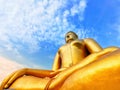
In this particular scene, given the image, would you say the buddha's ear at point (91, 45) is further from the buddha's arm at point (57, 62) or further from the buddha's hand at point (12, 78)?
the buddha's hand at point (12, 78)

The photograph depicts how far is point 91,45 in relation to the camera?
4242 millimetres

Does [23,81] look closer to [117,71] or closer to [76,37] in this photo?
[117,71]

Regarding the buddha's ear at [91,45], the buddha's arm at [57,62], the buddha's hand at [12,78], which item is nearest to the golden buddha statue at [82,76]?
the buddha's hand at [12,78]

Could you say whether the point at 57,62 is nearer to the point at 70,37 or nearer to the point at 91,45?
the point at 70,37

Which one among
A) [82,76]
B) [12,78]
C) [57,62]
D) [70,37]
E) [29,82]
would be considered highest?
[70,37]

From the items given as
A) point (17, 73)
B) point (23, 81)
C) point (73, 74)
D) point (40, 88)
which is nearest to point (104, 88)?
point (73, 74)

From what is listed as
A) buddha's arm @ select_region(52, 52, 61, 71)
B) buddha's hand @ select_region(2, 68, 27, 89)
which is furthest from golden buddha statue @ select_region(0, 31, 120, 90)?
buddha's arm @ select_region(52, 52, 61, 71)

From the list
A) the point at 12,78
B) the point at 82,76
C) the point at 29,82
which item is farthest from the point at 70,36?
the point at 82,76

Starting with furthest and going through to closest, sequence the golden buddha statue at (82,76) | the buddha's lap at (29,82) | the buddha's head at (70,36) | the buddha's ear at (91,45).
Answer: the buddha's head at (70,36)
the buddha's ear at (91,45)
the buddha's lap at (29,82)
the golden buddha statue at (82,76)

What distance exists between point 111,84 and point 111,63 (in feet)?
0.54

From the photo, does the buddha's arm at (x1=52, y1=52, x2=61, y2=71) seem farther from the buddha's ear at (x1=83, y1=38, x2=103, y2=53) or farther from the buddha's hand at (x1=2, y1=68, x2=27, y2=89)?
the buddha's hand at (x1=2, y1=68, x2=27, y2=89)

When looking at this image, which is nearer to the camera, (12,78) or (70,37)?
(12,78)

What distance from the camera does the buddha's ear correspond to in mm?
4156

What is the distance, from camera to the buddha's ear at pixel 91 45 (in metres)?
4.16
